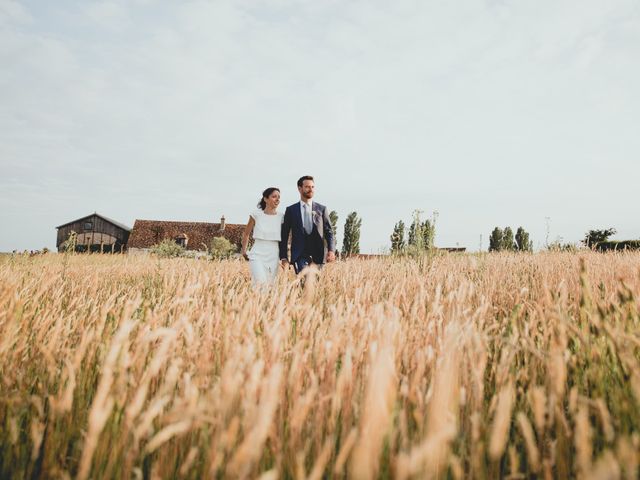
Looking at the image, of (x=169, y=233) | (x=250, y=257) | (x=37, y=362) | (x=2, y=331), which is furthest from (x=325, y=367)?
(x=169, y=233)

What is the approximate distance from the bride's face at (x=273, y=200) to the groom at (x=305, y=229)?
277mm

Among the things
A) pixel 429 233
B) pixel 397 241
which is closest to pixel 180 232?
pixel 397 241

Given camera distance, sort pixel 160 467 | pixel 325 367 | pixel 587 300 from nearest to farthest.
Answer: pixel 160 467
pixel 325 367
pixel 587 300

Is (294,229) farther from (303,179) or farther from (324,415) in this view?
(324,415)

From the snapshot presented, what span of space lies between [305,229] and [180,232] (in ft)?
158

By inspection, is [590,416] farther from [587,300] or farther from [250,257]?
[250,257]

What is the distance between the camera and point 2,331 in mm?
2039

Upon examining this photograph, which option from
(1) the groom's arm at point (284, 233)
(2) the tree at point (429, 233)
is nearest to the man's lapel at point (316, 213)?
(1) the groom's arm at point (284, 233)

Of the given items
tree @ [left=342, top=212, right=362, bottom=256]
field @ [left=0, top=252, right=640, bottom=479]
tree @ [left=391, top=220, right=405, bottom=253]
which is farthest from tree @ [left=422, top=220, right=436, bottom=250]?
tree @ [left=342, top=212, right=362, bottom=256]

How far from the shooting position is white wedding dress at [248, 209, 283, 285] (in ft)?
18.1

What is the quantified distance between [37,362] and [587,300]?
92.2 inches

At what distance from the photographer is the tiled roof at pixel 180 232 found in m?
49.3

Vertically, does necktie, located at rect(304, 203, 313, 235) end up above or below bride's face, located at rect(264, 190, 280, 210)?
below

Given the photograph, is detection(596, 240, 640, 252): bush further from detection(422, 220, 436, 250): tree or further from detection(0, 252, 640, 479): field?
detection(0, 252, 640, 479): field
